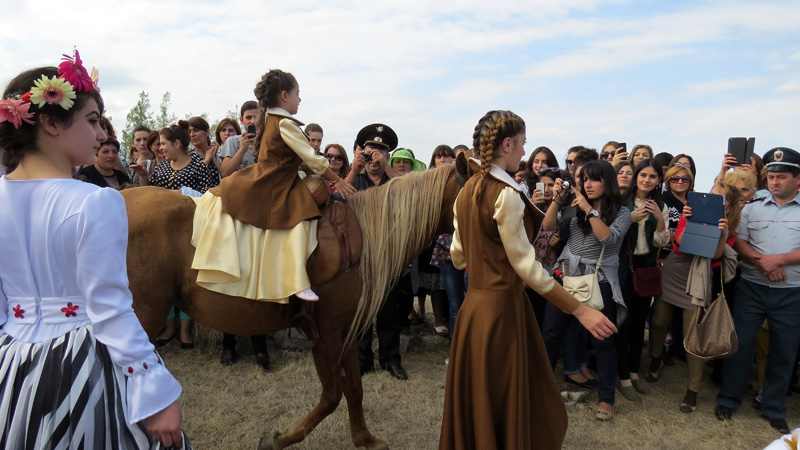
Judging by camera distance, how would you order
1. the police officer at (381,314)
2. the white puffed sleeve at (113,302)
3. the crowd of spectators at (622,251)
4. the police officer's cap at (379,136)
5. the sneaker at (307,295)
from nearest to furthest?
the white puffed sleeve at (113,302) → the sneaker at (307,295) → the crowd of spectators at (622,251) → the police officer's cap at (379,136) → the police officer at (381,314)

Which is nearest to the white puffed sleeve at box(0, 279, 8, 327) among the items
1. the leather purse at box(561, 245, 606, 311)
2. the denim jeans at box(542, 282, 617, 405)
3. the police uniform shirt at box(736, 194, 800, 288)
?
the leather purse at box(561, 245, 606, 311)

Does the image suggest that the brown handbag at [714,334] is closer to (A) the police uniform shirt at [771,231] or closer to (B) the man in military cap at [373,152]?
(A) the police uniform shirt at [771,231]

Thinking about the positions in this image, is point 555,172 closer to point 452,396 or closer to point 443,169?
point 443,169

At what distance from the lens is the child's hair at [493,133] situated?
252 cm

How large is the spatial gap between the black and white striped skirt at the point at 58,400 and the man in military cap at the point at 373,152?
3458 mm

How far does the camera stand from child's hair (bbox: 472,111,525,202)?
99.3 inches

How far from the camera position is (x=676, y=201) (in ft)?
16.9

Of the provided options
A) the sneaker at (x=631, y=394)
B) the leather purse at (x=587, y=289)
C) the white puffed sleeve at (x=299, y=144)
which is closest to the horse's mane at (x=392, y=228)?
the white puffed sleeve at (x=299, y=144)

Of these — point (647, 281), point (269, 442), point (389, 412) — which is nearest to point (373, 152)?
point (389, 412)

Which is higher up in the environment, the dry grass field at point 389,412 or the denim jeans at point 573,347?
the denim jeans at point 573,347

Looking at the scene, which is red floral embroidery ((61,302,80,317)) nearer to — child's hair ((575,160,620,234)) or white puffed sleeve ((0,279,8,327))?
white puffed sleeve ((0,279,8,327))

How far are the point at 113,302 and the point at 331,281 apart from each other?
1955 mm

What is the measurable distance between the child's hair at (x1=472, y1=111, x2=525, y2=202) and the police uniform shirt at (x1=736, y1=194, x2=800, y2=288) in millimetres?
2927

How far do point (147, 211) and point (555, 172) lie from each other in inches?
142
